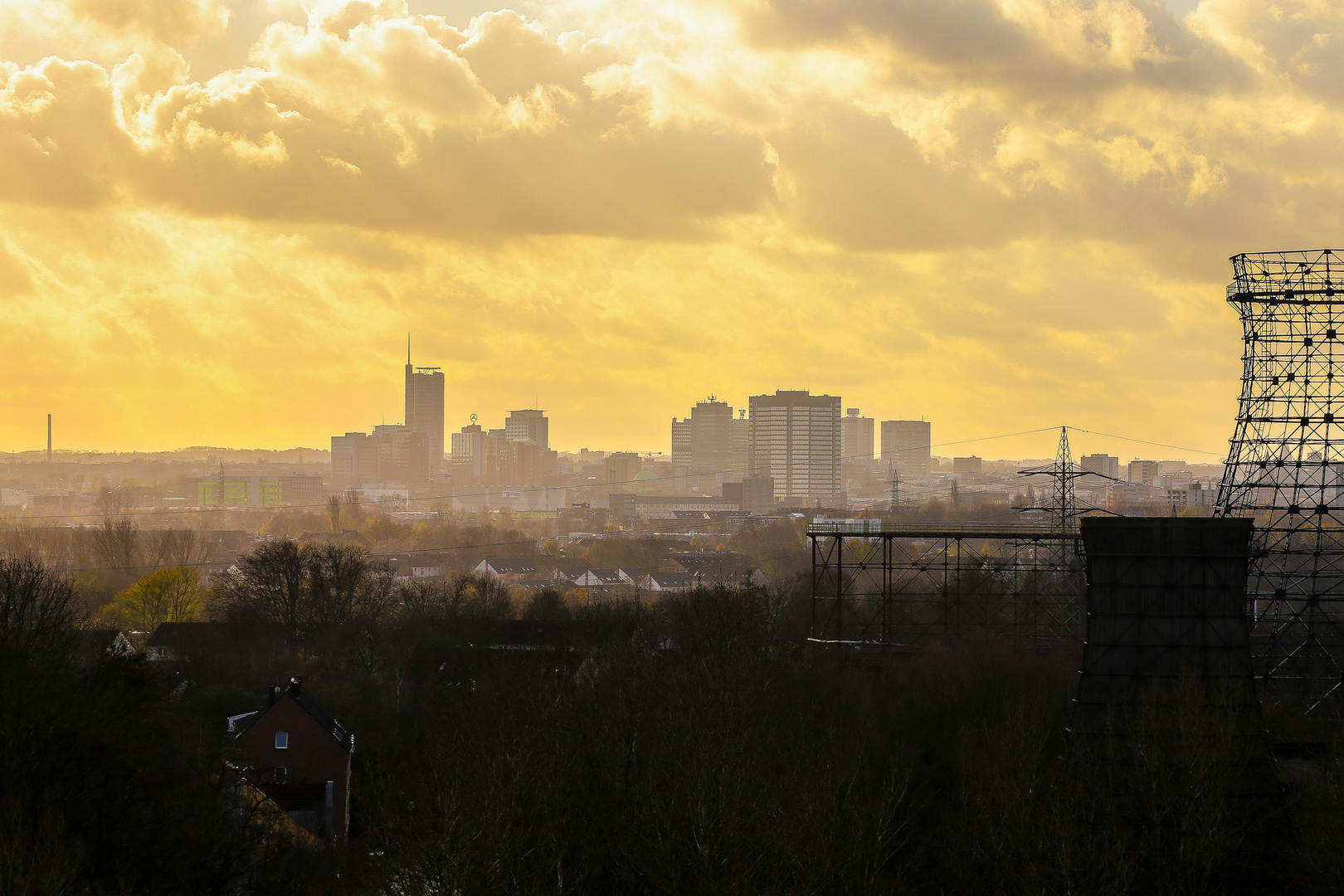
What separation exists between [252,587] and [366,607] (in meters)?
4.80

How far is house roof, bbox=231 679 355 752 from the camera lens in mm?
29500

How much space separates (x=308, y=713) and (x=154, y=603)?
35.2 m

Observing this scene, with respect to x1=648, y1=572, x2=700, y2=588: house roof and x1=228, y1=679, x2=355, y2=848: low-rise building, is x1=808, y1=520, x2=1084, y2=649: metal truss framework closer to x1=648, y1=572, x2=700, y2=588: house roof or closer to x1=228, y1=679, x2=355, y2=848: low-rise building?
x1=228, y1=679, x2=355, y2=848: low-rise building

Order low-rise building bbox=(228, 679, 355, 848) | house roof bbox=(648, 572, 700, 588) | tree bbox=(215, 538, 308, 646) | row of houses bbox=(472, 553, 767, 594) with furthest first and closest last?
row of houses bbox=(472, 553, 767, 594)
house roof bbox=(648, 572, 700, 588)
tree bbox=(215, 538, 308, 646)
low-rise building bbox=(228, 679, 355, 848)

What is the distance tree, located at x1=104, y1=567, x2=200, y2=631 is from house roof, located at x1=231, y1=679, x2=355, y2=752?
27800 mm

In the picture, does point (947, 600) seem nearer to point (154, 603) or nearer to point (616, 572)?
point (154, 603)

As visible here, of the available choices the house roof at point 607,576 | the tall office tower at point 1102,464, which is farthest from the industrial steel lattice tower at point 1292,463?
the tall office tower at point 1102,464

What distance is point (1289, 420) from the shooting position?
A: 30734mm

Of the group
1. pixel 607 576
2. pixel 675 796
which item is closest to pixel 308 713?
pixel 675 796

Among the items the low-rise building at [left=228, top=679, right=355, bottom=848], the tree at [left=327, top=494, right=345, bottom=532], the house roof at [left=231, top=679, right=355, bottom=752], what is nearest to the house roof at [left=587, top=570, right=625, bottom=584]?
the tree at [left=327, top=494, right=345, bottom=532]

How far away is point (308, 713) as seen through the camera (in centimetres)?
2938

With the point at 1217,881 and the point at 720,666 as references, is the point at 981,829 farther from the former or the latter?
the point at 720,666

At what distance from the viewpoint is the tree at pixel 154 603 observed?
58656 millimetres

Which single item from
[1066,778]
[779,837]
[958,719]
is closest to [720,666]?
[958,719]
